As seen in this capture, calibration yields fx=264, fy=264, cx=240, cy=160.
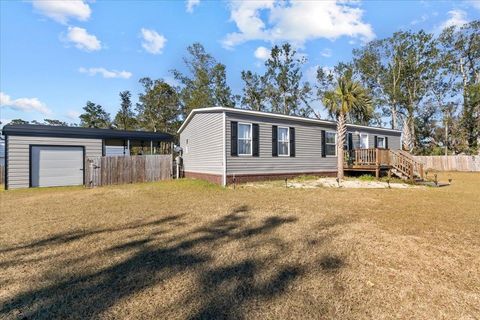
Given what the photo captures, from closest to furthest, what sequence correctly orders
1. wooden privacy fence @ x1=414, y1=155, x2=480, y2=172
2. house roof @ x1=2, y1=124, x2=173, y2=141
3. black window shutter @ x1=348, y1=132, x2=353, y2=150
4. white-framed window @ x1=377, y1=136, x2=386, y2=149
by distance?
1. house roof @ x1=2, y1=124, x2=173, y2=141
2. black window shutter @ x1=348, y1=132, x2=353, y2=150
3. white-framed window @ x1=377, y1=136, x2=386, y2=149
4. wooden privacy fence @ x1=414, y1=155, x2=480, y2=172

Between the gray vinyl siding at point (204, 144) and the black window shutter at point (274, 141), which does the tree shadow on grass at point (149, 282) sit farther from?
the black window shutter at point (274, 141)

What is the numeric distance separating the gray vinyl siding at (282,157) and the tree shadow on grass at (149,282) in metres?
7.47

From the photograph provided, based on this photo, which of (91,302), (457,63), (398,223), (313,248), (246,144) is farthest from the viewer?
(457,63)

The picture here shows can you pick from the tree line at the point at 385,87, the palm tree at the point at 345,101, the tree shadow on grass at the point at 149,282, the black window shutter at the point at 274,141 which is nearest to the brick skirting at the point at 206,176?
the black window shutter at the point at 274,141

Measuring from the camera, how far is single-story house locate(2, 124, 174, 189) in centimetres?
1295

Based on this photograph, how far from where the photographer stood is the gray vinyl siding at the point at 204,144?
1187 cm

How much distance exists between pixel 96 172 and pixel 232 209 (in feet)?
28.5

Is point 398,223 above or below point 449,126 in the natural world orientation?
below

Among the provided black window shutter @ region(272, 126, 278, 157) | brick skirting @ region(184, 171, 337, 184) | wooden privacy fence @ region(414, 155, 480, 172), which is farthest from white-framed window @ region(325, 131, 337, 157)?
wooden privacy fence @ region(414, 155, 480, 172)

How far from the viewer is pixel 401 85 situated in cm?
3241

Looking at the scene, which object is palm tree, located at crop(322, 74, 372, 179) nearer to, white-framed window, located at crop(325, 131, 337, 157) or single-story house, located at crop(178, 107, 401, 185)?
single-story house, located at crop(178, 107, 401, 185)

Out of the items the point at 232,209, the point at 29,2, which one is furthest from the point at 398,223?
the point at 29,2

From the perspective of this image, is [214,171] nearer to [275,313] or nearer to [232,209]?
[232,209]

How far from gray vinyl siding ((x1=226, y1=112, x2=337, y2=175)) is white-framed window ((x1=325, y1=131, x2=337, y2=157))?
0.29 meters
